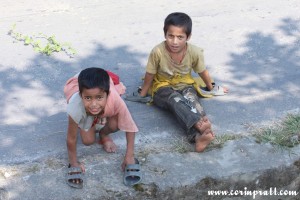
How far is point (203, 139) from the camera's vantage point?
3.21m

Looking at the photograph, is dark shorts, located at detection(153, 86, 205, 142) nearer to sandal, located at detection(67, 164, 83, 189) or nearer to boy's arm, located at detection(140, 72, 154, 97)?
boy's arm, located at detection(140, 72, 154, 97)

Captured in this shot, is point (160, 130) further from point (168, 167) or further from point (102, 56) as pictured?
point (102, 56)

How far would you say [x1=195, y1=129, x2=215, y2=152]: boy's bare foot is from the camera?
3.21 meters

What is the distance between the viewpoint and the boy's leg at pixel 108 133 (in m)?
3.21

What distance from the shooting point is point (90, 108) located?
9.59 feet

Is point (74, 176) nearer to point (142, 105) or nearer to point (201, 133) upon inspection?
point (201, 133)

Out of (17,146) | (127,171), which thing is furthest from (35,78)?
(127,171)

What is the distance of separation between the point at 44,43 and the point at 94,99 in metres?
1.96

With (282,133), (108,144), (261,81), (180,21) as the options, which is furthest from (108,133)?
(261,81)

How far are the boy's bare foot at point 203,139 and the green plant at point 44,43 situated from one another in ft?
5.58

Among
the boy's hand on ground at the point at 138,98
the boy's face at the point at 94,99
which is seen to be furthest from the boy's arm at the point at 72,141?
the boy's hand on ground at the point at 138,98

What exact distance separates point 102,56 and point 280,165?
1946mm

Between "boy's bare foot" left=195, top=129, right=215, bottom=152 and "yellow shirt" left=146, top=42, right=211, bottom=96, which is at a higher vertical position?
"yellow shirt" left=146, top=42, right=211, bottom=96

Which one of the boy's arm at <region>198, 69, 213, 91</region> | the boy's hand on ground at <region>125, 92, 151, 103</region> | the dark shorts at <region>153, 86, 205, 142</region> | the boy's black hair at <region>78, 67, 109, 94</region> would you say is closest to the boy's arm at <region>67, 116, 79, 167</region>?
the boy's black hair at <region>78, 67, 109, 94</region>
